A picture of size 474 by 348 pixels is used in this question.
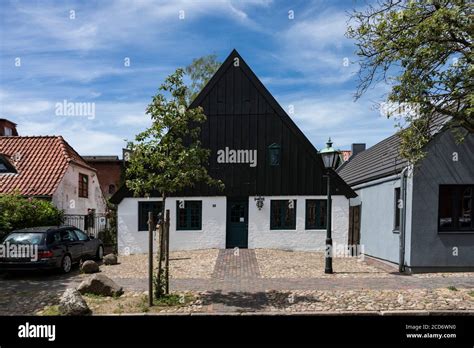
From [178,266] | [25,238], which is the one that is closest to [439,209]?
[178,266]

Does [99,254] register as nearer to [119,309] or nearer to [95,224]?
[119,309]

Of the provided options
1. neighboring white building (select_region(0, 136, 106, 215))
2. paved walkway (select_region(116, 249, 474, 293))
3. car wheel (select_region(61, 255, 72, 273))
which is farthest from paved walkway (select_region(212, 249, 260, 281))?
neighboring white building (select_region(0, 136, 106, 215))

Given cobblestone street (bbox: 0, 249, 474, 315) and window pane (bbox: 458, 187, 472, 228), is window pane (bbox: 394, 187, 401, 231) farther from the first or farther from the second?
window pane (bbox: 458, 187, 472, 228)

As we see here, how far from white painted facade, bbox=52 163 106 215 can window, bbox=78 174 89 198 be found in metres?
0.25

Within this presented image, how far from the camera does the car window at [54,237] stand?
10745mm

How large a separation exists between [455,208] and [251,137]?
28.4 feet

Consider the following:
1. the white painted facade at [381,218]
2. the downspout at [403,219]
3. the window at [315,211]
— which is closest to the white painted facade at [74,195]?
the window at [315,211]

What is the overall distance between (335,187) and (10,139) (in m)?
18.4

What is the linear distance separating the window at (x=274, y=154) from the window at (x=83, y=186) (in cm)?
1196

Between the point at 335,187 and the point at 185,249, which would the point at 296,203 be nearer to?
the point at 335,187

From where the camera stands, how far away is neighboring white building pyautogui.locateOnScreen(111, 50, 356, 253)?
15.6 m

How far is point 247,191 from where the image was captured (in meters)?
15.7
